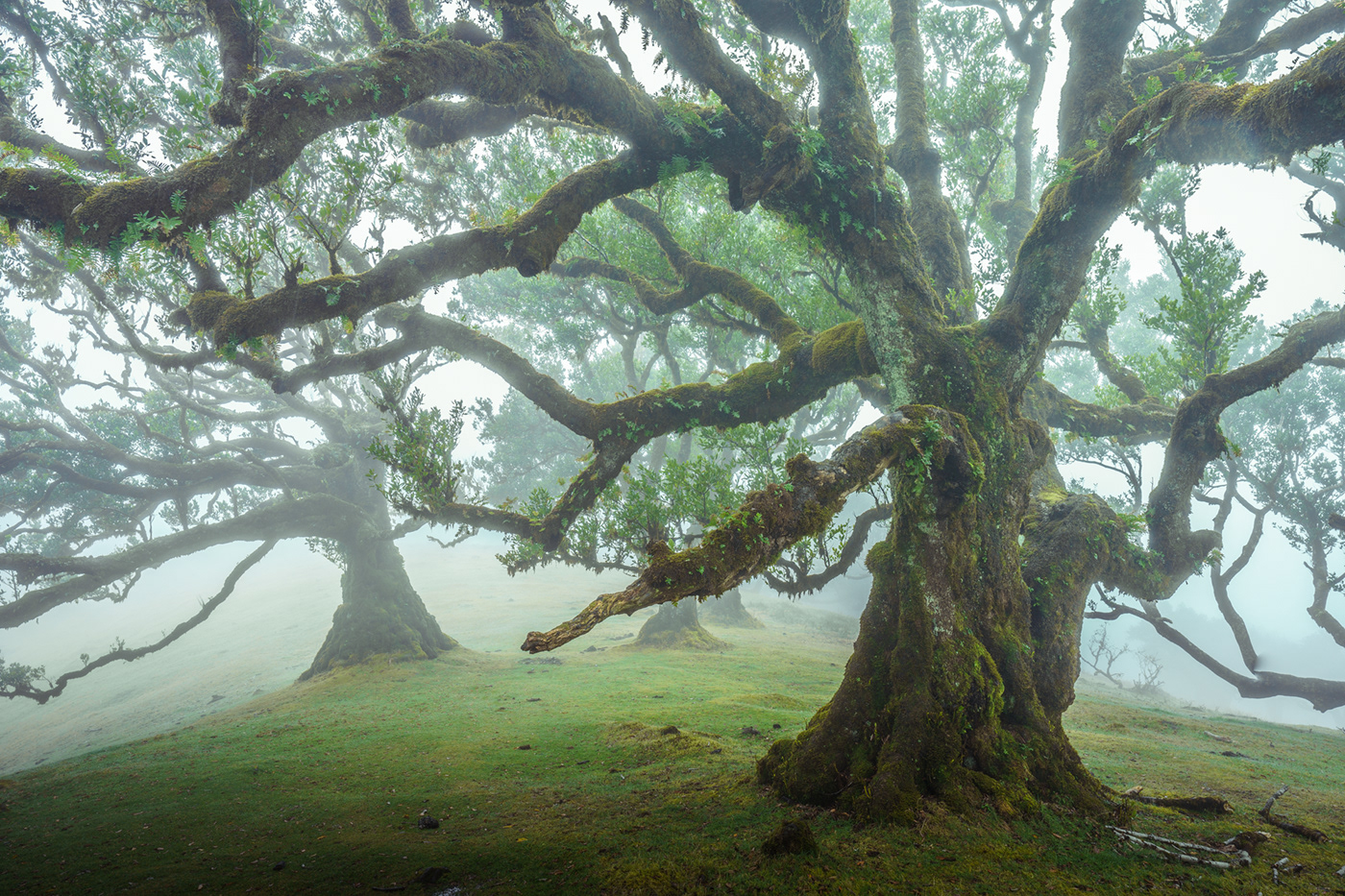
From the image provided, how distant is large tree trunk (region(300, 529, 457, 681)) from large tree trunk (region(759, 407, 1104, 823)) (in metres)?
15.1

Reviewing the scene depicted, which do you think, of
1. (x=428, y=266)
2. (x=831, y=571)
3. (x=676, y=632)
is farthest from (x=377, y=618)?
(x=831, y=571)

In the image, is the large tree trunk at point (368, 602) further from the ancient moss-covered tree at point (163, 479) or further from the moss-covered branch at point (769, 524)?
the moss-covered branch at point (769, 524)

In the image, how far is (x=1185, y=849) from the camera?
16.0 ft

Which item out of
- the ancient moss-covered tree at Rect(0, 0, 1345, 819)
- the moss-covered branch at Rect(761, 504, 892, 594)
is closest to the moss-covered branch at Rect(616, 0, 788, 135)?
the ancient moss-covered tree at Rect(0, 0, 1345, 819)

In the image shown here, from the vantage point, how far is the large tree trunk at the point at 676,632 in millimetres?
19844

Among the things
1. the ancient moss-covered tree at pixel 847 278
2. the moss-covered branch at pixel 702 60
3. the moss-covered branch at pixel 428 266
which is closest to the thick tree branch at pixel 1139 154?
the ancient moss-covered tree at pixel 847 278

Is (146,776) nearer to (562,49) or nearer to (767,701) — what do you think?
(767,701)

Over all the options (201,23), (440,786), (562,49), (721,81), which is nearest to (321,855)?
(440,786)

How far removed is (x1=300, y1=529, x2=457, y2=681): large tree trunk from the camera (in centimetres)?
1714

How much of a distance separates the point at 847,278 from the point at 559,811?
311 inches

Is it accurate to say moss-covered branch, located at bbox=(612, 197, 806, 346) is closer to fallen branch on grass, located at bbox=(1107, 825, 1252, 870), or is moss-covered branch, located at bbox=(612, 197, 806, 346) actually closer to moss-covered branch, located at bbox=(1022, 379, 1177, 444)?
moss-covered branch, located at bbox=(1022, 379, 1177, 444)

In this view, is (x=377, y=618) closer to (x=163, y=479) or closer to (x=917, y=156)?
(x=163, y=479)

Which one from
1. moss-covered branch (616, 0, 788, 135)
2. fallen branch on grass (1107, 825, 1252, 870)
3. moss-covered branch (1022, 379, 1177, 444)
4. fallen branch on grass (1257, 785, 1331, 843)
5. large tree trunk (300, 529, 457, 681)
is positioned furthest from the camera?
large tree trunk (300, 529, 457, 681)

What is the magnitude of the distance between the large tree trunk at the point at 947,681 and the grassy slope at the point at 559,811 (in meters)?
0.39
